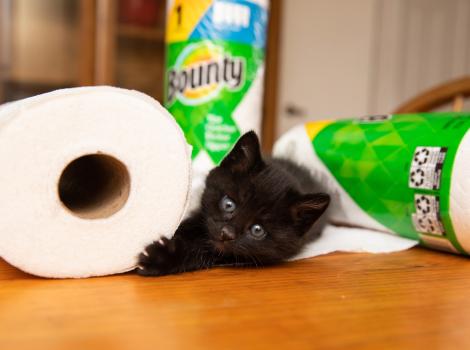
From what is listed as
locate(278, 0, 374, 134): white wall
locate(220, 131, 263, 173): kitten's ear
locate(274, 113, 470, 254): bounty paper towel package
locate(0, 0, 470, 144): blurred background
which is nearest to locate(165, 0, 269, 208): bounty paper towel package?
locate(220, 131, 263, 173): kitten's ear

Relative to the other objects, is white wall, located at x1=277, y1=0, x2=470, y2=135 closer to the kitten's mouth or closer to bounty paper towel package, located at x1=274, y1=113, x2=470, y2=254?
bounty paper towel package, located at x1=274, y1=113, x2=470, y2=254

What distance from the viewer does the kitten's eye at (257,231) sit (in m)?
0.70

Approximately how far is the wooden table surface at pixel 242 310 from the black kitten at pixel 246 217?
0.13ft

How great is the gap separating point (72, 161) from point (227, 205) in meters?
0.25

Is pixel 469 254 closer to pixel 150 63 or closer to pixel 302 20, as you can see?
pixel 150 63

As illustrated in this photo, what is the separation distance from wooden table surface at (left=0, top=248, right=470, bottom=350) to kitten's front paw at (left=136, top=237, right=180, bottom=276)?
0.05ft

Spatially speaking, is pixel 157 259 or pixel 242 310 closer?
pixel 242 310

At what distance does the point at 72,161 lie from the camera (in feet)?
1.87

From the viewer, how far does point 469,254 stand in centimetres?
77

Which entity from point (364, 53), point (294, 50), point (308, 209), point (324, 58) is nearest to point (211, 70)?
point (308, 209)

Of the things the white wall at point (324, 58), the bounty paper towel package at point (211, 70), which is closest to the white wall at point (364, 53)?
the white wall at point (324, 58)

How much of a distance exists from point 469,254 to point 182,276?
47 centimetres

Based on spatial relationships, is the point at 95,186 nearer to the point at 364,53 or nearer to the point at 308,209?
the point at 308,209

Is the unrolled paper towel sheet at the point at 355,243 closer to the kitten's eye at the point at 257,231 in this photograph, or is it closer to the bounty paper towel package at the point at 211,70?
the kitten's eye at the point at 257,231
